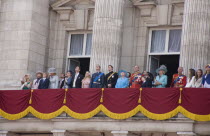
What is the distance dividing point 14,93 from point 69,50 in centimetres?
856

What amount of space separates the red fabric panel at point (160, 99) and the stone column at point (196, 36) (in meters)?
3.38

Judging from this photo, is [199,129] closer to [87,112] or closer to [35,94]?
[87,112]

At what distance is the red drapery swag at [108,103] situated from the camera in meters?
36.8

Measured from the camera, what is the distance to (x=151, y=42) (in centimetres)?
4700

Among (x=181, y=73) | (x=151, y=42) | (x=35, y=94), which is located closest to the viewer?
(x=181, y=73)

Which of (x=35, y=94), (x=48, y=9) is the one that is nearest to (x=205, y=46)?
(x=35, y=94)

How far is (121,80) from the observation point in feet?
131

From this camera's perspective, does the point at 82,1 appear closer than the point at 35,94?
No

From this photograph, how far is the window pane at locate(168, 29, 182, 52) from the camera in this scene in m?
46.1

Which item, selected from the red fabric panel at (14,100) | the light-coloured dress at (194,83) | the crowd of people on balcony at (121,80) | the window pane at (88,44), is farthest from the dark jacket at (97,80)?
the window pane at (88,44)

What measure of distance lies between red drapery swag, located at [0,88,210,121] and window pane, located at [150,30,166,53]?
8.52 metres

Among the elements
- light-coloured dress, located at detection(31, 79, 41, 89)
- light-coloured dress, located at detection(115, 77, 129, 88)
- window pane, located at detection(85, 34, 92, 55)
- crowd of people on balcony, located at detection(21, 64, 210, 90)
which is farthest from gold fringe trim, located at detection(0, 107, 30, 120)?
window pane, located at detection(85, 34, 92, 55)

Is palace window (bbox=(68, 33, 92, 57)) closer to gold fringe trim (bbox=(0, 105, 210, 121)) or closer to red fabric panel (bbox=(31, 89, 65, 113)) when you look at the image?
red fabric panel (bbox=(31, 89, 65, 113))

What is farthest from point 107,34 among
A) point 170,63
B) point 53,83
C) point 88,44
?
point 88,44
